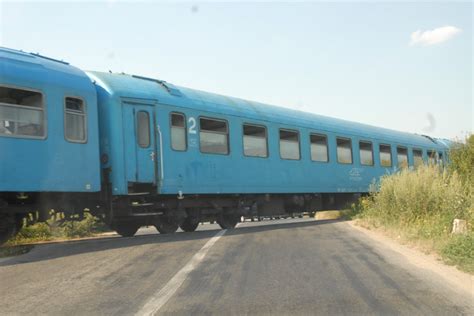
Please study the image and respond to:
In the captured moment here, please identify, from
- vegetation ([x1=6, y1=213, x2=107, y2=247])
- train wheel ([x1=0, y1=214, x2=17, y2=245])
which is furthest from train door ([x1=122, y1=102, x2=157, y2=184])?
train wheel ([x1=0, y1=214, x2=17, y2=245])

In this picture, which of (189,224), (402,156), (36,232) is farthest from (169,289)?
(402,156)

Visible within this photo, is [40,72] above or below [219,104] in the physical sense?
above

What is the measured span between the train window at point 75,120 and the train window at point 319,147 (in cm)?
862

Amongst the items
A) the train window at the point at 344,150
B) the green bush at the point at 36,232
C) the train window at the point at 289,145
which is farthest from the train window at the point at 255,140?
the green bush at the point at 36,232

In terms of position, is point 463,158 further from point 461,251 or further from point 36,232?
point 36,232

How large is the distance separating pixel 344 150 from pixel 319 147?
65.7 inches

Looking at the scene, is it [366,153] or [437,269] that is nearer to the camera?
[437,269]

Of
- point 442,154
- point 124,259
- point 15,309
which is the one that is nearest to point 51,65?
point 124,259

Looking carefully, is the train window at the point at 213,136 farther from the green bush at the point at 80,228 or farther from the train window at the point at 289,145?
the green bush at the point at 80,228

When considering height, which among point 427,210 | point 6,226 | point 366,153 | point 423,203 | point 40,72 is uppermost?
point 40,72

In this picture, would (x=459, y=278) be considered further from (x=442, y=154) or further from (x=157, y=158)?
(x=442, y=154)

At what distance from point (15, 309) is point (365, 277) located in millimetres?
4307

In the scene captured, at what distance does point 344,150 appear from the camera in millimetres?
19109

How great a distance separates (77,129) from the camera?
35.3 ft
